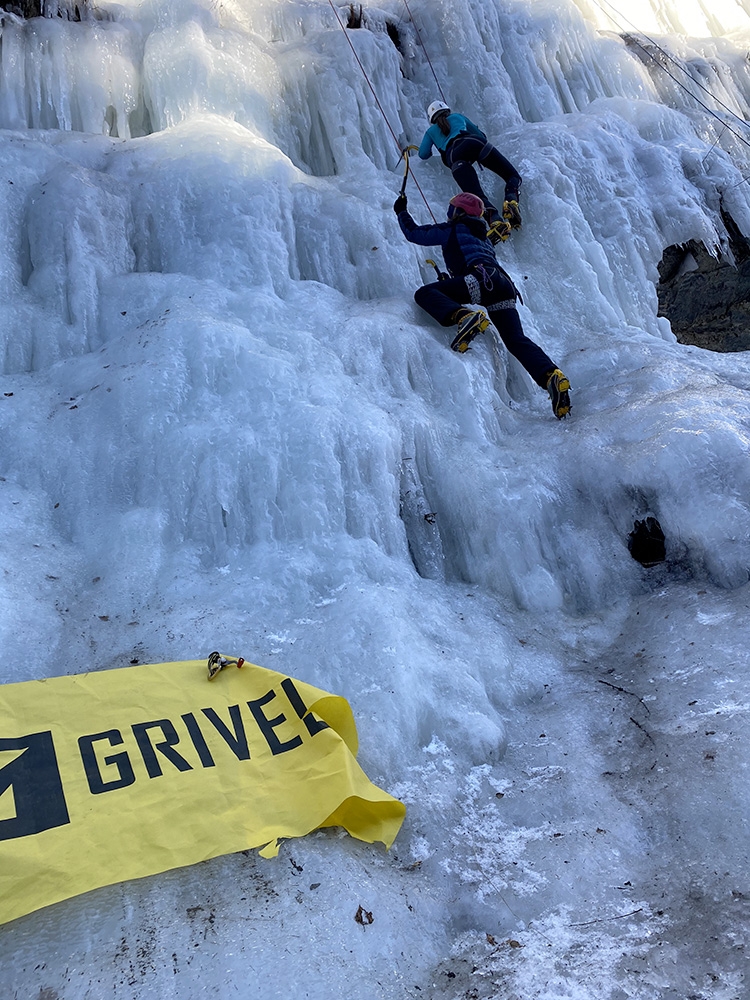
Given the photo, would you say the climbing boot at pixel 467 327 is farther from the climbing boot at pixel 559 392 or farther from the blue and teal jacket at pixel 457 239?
the climbing boot at pixel 559 392

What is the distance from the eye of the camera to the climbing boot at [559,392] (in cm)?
503

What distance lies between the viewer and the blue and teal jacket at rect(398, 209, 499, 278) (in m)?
5.52

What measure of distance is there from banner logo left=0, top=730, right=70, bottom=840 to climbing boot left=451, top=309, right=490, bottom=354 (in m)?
3.69

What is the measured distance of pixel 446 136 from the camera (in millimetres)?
7055

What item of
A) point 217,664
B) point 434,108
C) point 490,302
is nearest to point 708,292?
point 434,108

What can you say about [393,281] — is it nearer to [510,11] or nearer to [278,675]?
[278,675]

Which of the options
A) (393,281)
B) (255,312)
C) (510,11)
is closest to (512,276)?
(393,281)

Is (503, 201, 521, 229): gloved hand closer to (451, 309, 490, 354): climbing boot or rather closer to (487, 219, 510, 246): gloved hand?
(487, 219, 510, 246): gloved hand

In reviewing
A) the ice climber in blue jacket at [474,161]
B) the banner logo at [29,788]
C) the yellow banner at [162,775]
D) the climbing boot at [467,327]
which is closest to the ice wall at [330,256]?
the climbing boot at [467,327]

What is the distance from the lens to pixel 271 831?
2.39 meters

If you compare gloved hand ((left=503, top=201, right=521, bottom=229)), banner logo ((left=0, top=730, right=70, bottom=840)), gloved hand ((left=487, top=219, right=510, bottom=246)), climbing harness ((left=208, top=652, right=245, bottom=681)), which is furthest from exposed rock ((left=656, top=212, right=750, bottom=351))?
banner logo ((left=0, top=730, right=70, bottom=840))

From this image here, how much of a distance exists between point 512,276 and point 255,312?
8.85ft

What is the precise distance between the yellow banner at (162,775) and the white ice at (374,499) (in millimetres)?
111

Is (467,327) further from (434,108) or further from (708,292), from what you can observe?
(708,292)
